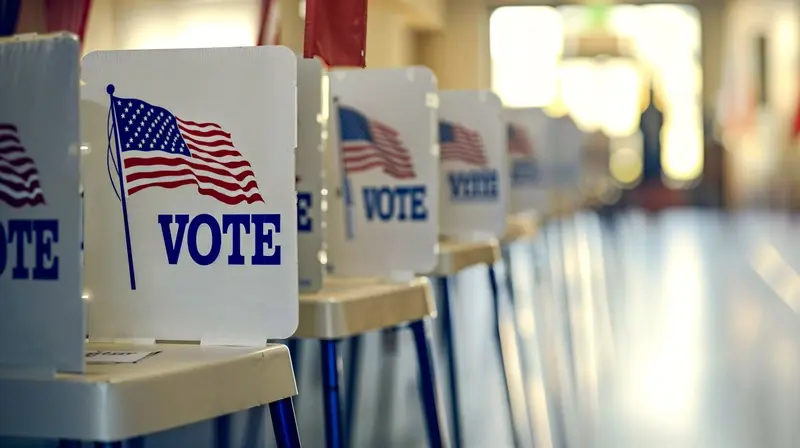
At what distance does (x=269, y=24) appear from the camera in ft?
10.1

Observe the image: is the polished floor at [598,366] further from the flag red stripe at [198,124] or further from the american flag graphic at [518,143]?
the flag red stripe at [198,124]

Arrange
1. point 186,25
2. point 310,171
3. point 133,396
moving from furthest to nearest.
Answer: point 186,25, point 310,171, point 133,396

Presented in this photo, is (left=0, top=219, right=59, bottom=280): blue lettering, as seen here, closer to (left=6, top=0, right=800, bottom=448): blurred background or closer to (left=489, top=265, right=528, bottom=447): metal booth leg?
(left=6, top=0, right=800, bottom=448): blurred background

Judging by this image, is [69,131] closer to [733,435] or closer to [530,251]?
[733,435]

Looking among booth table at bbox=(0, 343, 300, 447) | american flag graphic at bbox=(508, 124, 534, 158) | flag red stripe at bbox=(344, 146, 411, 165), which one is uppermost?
american flag graphic at bbox=(508, 124, 534, 158)

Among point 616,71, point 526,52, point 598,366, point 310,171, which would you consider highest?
point 526,52

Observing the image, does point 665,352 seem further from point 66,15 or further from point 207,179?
point 207,179

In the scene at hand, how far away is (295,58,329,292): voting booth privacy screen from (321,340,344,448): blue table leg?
0.13 meters

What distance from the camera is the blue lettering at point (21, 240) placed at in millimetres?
1006

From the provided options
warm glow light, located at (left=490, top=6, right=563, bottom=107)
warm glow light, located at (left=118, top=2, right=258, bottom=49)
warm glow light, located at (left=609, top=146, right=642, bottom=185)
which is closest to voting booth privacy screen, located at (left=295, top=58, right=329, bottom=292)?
warm glow light, located at (left=118, top=2, right=258, bottom=49)

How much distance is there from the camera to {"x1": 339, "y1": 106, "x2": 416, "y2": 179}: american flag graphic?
193 centimetres

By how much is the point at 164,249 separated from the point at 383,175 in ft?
2.52

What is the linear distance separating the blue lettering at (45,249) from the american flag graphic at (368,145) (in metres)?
0.96

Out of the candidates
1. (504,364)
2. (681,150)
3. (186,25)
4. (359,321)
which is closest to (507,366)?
(504,364)
